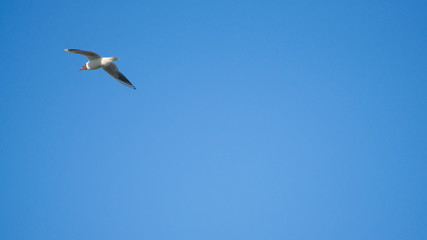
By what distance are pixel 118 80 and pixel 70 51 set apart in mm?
2097

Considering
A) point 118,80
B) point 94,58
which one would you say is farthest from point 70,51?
point 118,80

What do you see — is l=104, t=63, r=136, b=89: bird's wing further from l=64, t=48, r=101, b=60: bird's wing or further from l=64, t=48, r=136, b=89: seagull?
l=64, t=48, r=101, b=60: bird's wing

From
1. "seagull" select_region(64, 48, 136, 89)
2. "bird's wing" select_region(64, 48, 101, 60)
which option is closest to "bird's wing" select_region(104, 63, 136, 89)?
"seagull" select_region(64, 48, 136, 89)

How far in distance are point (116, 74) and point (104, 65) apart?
26.9 inches

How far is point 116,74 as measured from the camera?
1352 centimetres

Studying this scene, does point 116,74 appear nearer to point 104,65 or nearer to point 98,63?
point 104,65

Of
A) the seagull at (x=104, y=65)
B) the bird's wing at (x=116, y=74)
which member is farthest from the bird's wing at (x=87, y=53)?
the bird's wing at (x=116, y=74)

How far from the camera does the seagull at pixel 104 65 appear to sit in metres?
12.4

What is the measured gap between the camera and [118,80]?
1355 centimetres

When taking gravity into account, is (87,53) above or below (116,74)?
below

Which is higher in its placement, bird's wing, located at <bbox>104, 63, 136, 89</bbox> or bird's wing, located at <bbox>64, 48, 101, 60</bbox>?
bird's wing, located at <bbox>104, 63, 136, 89</bbox>

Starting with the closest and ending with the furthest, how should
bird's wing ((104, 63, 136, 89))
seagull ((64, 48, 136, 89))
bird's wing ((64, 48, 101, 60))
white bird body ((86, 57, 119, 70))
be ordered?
bird's wing ((64, 48, 101, 60)), seagull ((64, 48, 136, 89)), white bird body ((86, 57, 119, 70)), bird's wing ((104, 63, 136, 89))

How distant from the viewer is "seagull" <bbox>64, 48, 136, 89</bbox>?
488 inches

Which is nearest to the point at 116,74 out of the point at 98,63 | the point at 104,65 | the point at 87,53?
the point at 104,65
